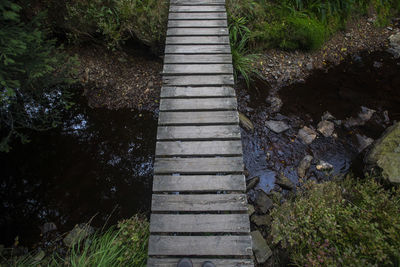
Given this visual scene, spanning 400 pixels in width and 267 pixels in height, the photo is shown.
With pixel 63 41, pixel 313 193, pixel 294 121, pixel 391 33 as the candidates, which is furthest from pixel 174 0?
pixel 391 33

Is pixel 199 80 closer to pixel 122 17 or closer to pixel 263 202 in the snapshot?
pixel 263 202

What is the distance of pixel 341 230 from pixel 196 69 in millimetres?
3093

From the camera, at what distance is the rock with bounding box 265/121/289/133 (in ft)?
16.5

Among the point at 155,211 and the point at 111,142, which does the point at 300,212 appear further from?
the point at 111,142

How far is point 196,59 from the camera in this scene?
13.4ft

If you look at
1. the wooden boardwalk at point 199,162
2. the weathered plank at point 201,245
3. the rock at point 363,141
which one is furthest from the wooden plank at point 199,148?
the rock at point 363,141

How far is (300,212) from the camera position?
3.39m

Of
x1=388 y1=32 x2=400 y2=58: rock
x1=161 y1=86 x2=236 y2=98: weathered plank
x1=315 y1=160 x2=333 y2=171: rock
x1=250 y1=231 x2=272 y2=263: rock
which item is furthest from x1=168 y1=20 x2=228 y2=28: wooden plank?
x1=388 y1=32 x2=400 y2=58: rock

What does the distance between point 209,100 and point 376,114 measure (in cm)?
402

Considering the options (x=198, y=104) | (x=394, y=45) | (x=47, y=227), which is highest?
(x=198, y=104)

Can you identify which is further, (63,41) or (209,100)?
(63,41)

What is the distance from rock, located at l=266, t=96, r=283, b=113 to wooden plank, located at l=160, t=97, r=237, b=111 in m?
2.06

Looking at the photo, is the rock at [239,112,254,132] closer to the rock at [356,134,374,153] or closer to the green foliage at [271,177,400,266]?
the green foliage at [271,177,400,266]

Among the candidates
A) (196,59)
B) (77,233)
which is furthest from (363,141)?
(77,233)
